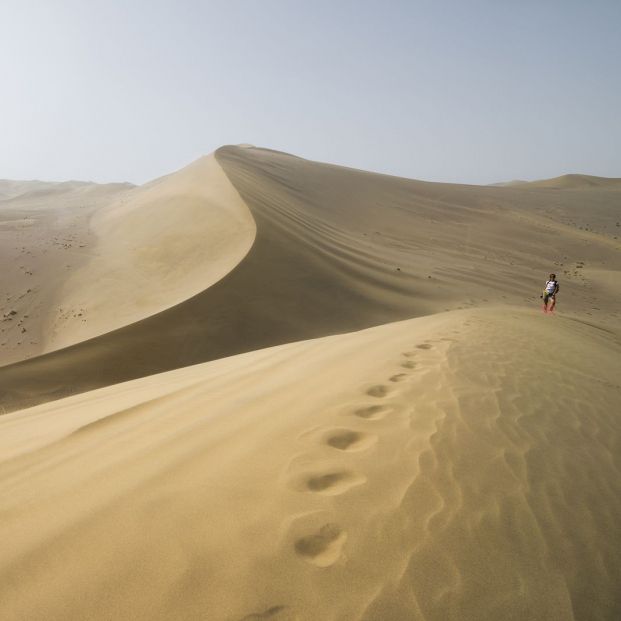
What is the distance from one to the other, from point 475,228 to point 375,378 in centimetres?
1851

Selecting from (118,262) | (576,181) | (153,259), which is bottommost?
(118,262)

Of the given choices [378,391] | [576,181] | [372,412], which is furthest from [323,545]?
[576,181]

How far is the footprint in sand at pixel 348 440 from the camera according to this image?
212cm

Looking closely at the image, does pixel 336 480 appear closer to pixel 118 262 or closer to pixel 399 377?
pixel 399 377

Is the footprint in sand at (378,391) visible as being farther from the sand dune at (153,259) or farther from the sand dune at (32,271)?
the sand dune at (32,271)

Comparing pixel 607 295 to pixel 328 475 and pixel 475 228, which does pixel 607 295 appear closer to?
pixel 475 228

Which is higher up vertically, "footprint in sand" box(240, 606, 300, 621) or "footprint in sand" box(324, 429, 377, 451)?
"footprint in sand" box(324, 429, 377, 451)

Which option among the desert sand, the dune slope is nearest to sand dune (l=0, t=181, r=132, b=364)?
the desert sand

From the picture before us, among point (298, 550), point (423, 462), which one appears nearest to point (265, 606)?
point (298, 550)

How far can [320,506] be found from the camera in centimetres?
163

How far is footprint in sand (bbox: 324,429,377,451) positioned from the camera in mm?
2121

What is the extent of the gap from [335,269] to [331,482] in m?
9.45

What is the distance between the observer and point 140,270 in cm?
1043

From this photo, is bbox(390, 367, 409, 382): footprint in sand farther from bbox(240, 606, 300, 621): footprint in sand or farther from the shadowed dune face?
the shadowed dune face
